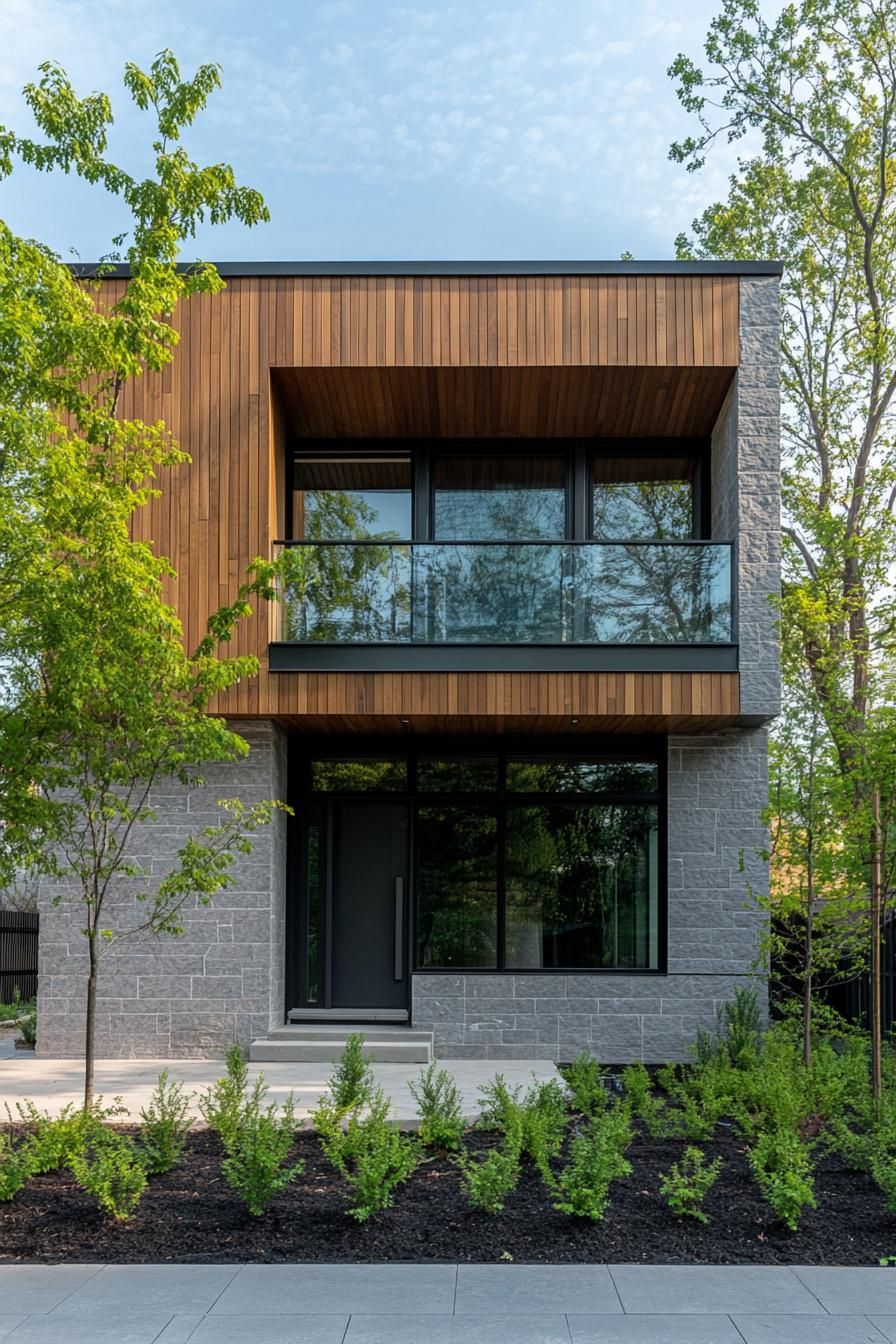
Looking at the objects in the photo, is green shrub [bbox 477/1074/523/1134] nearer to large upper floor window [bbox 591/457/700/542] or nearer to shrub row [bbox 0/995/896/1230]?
shrub row [bbox 0/995/896/1230]

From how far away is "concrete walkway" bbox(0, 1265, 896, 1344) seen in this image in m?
5.32

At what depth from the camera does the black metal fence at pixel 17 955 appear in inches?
725

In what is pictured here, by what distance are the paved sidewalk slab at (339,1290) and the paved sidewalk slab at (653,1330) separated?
25.3 inches

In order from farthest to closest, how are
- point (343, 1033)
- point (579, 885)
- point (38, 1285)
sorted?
point (579, 885), point (343, 1033), point (38, 1285)

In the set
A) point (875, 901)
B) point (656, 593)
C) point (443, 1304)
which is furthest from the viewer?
point (656, 593)

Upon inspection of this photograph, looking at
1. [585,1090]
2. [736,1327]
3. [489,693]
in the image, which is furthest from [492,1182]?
[489,693]

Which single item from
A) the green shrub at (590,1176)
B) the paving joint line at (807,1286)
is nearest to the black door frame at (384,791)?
the green shrub at (590,1176)

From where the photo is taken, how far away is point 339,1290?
5859mm

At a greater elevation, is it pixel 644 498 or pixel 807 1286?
pixel 644 498

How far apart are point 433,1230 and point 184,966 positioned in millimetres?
6867

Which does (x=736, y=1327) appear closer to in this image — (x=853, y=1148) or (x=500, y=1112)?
(x=853, y=1148)

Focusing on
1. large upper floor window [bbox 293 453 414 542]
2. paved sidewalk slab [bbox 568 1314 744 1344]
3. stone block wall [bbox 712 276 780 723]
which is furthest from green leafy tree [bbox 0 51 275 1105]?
stone block wall [bbox 712 276 780 723]

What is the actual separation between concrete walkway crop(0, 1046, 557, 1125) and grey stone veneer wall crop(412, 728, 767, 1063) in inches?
15.5

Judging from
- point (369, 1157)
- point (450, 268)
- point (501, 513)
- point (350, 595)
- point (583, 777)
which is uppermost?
point (450, 268)
